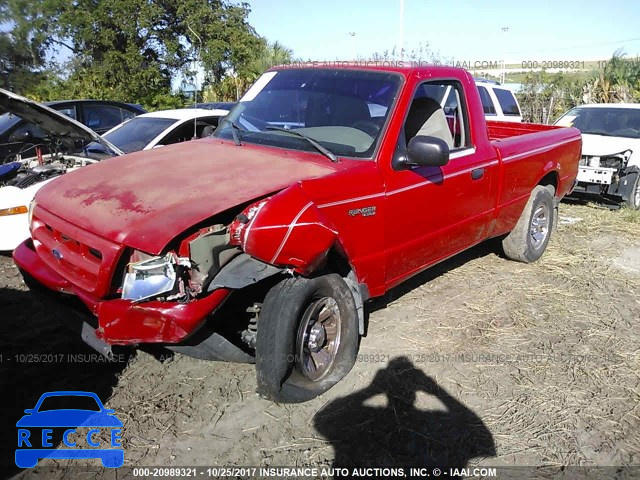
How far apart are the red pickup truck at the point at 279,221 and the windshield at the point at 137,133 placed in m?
2.86

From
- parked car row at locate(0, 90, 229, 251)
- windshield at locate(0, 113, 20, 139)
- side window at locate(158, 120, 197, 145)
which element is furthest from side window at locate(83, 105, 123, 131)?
side window at locate(158, 120, 197, 145)

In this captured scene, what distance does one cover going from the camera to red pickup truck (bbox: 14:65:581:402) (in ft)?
9.04

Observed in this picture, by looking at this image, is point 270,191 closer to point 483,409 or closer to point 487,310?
point 483,409

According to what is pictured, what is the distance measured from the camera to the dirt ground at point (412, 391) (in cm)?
294

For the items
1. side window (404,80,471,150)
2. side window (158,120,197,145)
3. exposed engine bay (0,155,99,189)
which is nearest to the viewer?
side window (404,80,471,150)

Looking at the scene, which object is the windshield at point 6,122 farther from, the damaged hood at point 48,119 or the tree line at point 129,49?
the tree line at point 129,49

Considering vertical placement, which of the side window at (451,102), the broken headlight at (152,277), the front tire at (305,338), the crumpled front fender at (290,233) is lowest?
the front tire at (305,338)

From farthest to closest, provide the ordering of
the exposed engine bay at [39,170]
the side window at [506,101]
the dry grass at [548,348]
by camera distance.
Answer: the side window at [506,101] < the exposed engine bay at [39,170] < the dry grass at [548,348]

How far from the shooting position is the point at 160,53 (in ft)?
87.0

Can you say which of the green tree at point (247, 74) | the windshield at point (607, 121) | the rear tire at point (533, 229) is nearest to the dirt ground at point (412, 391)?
the rear tire at point (533, 229)

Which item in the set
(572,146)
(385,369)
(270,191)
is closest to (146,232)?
(270,191)

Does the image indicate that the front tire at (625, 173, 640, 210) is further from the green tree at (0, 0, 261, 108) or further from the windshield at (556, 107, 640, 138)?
the green tree at (0, 0, 261, 108)

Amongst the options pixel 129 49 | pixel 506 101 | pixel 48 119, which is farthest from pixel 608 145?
pixel 129 49

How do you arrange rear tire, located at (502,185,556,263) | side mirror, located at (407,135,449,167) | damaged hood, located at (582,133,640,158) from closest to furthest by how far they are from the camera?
side mirror, located at (407,135,449,167) < rear tire, located at (502,185,556,263) < damaged hood, located at (582,133,640,158)
